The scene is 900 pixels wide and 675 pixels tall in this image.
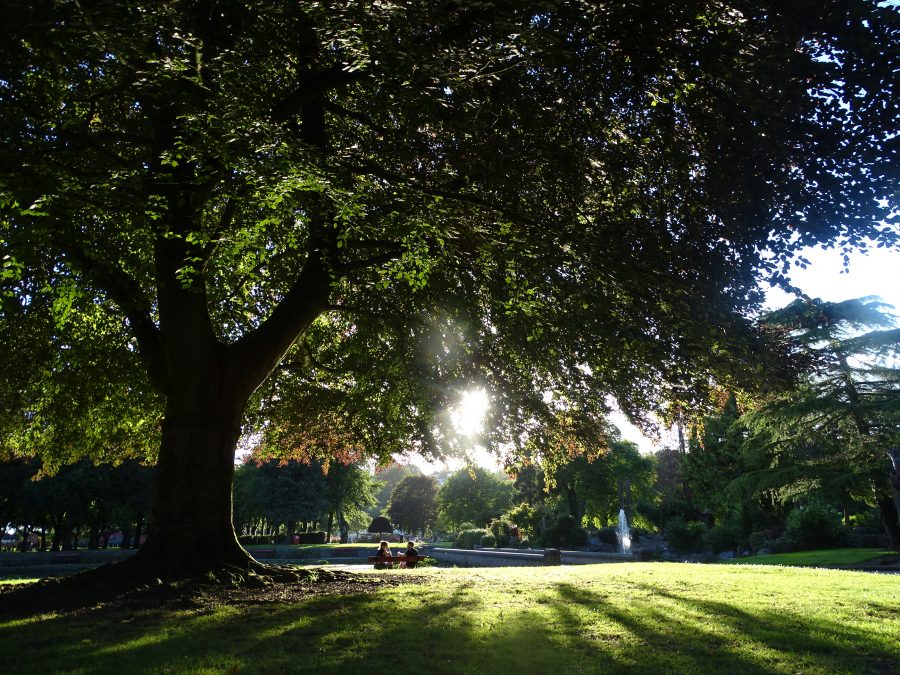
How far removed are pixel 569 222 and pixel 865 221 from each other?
13.2 feet

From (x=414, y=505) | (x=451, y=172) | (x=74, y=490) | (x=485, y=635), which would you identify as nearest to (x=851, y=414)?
(x=451, y=172)

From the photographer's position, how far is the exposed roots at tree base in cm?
773

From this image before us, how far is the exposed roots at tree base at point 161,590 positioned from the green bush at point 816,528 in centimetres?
2483

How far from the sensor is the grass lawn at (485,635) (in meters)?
5.17

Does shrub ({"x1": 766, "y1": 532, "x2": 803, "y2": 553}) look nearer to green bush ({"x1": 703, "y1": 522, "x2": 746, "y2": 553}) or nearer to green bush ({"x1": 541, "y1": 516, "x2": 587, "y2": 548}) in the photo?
green bush ({"x1": 703, "y1": 522, "x2": 746, "y2": 553})

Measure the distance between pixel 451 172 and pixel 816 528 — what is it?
26.6 meters

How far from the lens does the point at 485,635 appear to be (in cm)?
620

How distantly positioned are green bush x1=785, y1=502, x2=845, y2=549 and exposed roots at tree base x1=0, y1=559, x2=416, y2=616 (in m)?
24.8

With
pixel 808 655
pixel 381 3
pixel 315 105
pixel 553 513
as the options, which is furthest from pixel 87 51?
pixel 553 513

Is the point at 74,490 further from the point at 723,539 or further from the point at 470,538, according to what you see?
the point at 723,539

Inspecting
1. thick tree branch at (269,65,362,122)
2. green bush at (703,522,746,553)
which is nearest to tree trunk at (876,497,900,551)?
green bush at (703,522,746,553)

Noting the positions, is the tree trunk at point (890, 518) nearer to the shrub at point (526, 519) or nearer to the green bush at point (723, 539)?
the green bush at point (723, 539)

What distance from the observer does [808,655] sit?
5.54m

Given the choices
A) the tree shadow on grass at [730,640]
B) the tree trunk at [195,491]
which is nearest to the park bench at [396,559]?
the tree trunk at [195,491]
